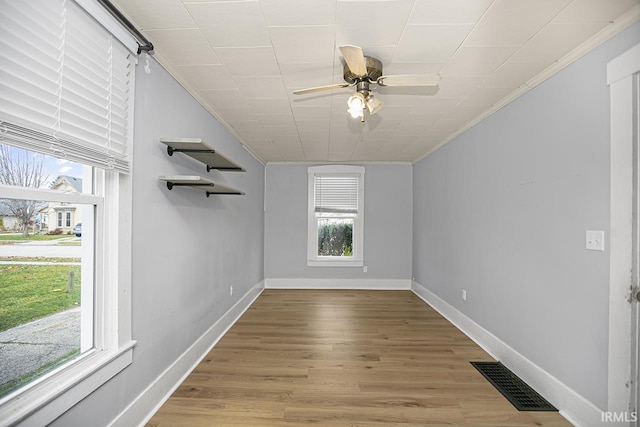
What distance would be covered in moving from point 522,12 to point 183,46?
81.6 inches

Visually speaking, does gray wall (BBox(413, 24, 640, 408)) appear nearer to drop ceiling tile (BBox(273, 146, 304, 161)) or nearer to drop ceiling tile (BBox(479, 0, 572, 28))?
drop ceiling tile (BBox(479, 0, 572, 28))

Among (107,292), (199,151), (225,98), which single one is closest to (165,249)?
(107,292)

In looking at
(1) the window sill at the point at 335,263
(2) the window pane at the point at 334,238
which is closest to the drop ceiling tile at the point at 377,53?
(2) the window pane at the point at 334,238

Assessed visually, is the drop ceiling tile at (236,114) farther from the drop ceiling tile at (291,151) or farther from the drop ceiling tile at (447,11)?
the drop ceiling tile at (447,11)

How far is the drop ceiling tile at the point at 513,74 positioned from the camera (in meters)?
2.33

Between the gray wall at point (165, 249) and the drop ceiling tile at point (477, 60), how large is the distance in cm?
215

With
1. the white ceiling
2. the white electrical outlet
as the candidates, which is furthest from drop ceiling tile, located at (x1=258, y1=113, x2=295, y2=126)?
the white electrical outlet

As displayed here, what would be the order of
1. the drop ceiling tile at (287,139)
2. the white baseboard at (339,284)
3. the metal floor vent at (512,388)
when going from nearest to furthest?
the metal floor vent at (512,388), the drop ceiling tile at (287,139), the white baseboard at (339,284)

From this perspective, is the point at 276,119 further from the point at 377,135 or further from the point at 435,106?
the point at 435,106

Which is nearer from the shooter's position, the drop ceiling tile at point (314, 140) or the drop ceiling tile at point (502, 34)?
the drop ceiling tile at point (502, 34)

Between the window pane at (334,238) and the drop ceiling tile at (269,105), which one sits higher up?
the drop ceiling tile at (269,105)

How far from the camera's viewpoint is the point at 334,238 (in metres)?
6.28

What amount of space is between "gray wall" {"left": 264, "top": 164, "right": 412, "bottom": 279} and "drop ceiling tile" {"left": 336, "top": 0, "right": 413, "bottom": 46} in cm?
421

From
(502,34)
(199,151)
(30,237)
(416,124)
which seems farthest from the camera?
(416,124)
